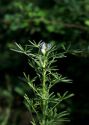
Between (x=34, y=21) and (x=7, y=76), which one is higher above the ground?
(x=34, y=21)

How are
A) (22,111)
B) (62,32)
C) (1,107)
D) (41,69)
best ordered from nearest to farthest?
(41,69) → (62,32) → (22,111) → (1,107)

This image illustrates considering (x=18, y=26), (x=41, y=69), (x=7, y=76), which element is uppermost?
(x=18, y=26)

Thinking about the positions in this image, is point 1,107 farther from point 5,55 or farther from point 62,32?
point 62,32

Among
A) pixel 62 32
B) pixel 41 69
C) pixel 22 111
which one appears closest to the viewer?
pixel 41 69

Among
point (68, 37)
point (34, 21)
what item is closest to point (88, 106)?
point (68, 37)

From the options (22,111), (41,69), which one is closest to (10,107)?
(22,111)

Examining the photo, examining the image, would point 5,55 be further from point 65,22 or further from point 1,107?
point 65,22

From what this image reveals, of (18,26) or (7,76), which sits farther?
(7,76)
